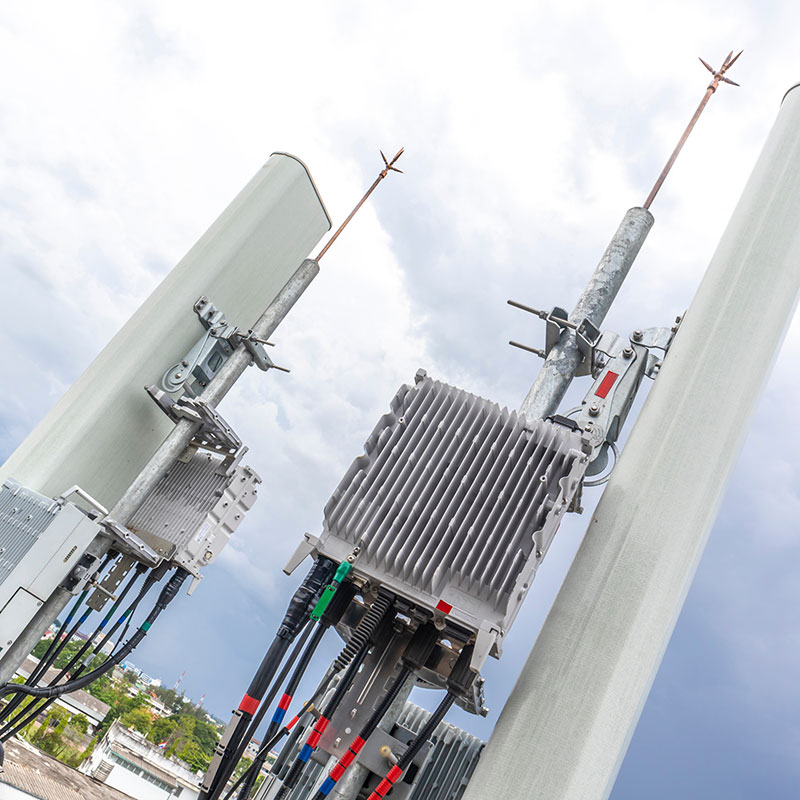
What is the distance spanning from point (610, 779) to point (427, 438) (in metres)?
2.64

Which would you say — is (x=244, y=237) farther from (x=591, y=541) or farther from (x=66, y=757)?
(x=66, y=757)

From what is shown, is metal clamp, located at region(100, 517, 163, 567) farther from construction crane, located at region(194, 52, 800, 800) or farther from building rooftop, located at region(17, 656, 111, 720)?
building rooftop, located at region(17, 656, 111, 720)

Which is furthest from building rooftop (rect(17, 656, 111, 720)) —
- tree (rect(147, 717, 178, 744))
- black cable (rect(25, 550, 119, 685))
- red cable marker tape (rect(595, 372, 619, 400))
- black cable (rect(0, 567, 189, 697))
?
red cable marker tape (rect(595, 372, 619, 400))

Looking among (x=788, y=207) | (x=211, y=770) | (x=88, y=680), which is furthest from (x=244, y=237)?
(x=211, y=770)

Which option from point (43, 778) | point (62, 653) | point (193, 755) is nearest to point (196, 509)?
point (43, 778)

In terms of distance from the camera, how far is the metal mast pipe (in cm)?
657

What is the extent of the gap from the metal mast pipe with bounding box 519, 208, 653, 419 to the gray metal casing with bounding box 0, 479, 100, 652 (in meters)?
4.39

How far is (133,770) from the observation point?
3297cm

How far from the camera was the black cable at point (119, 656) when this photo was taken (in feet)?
22.2

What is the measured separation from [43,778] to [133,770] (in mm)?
13938

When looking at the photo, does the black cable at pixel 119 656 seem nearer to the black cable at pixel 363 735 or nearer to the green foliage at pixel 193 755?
the black cable at pixel 363 735

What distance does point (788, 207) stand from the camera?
6.88 metres

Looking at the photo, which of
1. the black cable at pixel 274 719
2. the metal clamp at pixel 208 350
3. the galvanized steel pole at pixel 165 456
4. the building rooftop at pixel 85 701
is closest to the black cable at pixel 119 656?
the galvanized steel pole at pixel 165 456

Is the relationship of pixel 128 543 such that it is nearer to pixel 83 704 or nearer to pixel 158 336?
pixel 158 336
